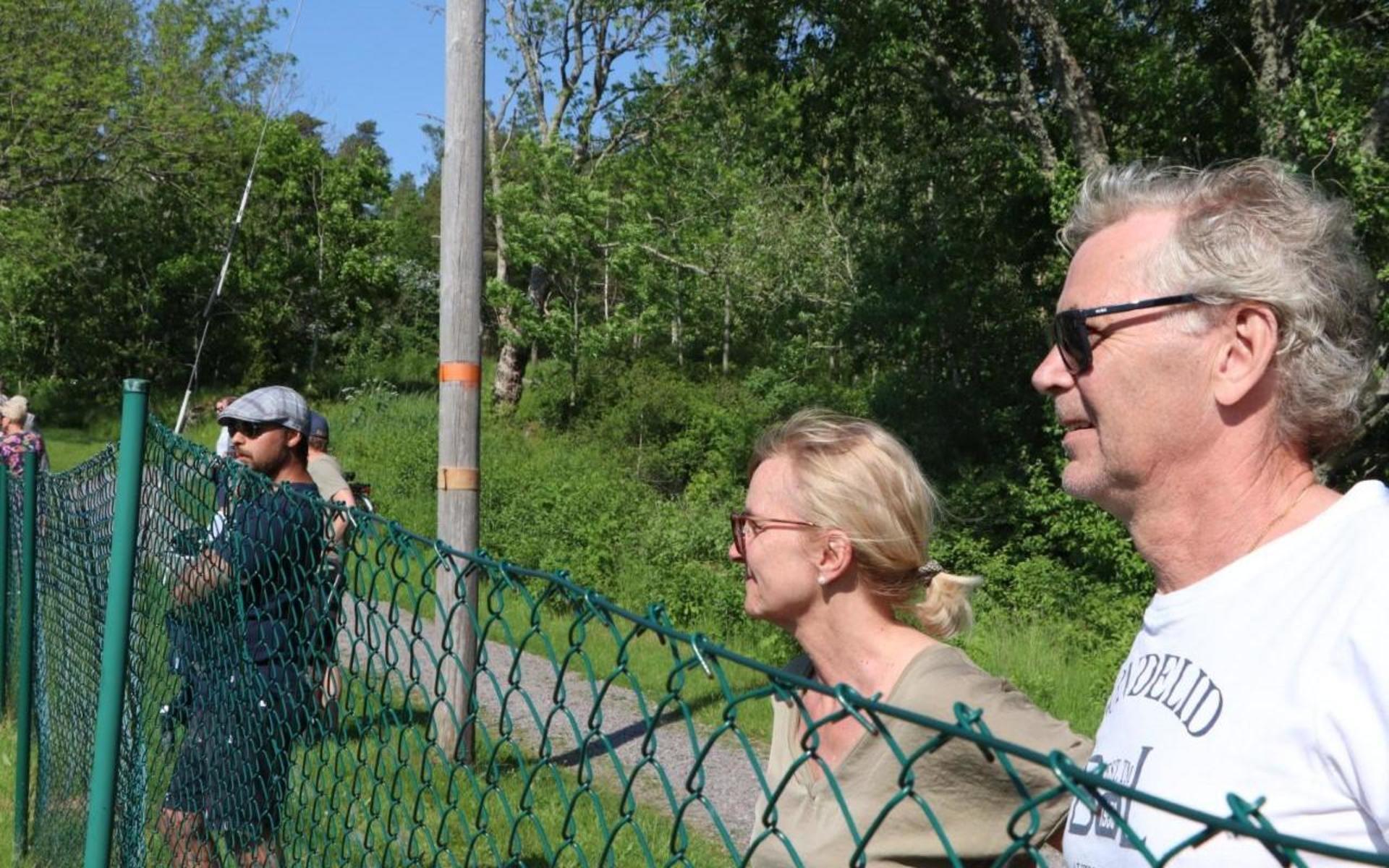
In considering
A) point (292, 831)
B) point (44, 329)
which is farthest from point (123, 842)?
point (44, 329)

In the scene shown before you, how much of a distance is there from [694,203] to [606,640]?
23157mm

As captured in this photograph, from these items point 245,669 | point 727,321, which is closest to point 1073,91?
point 245,669

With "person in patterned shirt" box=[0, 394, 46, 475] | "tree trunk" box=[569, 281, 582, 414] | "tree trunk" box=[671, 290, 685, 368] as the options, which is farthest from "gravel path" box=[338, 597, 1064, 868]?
"tree trunk" box=[671, 290, 685, 368]

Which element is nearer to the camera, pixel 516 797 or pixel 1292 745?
pixel 1292 745

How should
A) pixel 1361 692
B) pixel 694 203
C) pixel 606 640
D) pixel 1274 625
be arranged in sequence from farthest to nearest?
pixel 694 203, pixel 606 640, pixel 1274 625, pixel 1361 692

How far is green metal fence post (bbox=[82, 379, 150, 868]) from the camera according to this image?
298 cm

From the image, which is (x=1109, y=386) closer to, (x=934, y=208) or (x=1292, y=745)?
(x=1292, y=745)

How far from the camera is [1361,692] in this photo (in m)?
1.21

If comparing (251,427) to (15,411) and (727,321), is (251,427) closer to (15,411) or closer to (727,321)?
(15,411)

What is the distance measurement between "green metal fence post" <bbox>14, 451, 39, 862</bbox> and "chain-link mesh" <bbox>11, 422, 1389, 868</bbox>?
7cm

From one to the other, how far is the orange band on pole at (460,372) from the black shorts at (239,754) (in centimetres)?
318

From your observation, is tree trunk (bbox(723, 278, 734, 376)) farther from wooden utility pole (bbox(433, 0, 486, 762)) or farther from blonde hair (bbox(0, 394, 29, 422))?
wooden utility pole (bbox(433, 0, 486, 762))

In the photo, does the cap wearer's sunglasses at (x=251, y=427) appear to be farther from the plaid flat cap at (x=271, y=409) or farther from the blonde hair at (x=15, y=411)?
the blonde hair at (x=15, y=411)

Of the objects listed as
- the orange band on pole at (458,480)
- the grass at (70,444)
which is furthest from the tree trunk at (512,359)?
the orange band on pole at (458,480)
